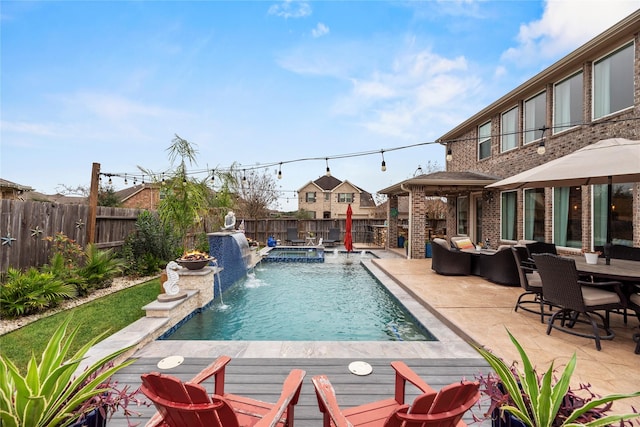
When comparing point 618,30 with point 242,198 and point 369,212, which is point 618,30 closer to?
point 242,198

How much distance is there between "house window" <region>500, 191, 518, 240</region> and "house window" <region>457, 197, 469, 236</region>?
2330 millimetres

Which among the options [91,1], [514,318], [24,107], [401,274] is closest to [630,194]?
[514,318]

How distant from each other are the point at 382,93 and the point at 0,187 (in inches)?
637

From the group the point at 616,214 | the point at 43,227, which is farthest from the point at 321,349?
the point at 616,214

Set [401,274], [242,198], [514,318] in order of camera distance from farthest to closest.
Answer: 1. [242,198]
2. [401,274]
3. [514,318]

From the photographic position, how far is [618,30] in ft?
20.3

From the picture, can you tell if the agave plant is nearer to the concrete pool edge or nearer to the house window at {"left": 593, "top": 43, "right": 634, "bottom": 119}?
the concrete pool edge

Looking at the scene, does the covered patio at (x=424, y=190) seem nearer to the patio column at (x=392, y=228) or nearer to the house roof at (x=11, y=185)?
the patio column at (x=392, y=228)

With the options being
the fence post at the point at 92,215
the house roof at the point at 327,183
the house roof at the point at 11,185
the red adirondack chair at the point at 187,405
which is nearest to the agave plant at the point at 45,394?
the red adirondack chair at the point at 187,405

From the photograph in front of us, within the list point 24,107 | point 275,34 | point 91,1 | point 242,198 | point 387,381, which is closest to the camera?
point 387,381

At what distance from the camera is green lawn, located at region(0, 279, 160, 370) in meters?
3.46

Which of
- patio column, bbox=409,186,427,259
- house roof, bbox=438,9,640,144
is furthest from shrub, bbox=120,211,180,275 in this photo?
house roof, bbox=438,9,640,144

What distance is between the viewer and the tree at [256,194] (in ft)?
64.7

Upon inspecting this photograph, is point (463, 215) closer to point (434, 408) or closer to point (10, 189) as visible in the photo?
point (434, 408)
